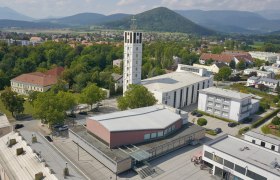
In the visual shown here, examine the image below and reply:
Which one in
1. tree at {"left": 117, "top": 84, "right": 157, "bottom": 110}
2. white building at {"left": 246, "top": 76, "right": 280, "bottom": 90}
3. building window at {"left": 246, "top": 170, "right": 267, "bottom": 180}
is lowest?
building window at {"left": 246, "top": 170, "right": 267, "bottom": 180}

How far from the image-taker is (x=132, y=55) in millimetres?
57750

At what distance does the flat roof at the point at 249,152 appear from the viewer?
1204 inches

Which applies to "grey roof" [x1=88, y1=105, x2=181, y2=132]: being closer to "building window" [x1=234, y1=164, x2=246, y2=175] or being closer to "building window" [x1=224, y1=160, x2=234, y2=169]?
"building window" [x1=224, y1=160, x2=234, y2=169]

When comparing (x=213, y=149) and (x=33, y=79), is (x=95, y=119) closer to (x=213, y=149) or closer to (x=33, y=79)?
(x=213, y=149)

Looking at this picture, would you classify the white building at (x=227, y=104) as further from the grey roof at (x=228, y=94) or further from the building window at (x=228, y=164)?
the building window at (x=228, y=164)

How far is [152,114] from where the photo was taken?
42.4 metres

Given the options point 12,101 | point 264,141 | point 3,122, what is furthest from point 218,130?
point 12,101

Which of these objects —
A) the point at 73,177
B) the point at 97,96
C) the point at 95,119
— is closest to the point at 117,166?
the point at 73,177

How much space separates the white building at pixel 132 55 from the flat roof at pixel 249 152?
2779 centimetres

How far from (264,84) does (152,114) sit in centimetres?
5478

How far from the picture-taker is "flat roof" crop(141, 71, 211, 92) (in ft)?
188

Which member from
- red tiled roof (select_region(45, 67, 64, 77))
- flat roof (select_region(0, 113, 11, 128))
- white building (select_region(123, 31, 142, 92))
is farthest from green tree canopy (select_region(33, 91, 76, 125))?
red tiled roof (select_region(45, 67, 64, 77))

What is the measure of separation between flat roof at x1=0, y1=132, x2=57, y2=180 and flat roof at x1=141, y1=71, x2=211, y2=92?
3030cm

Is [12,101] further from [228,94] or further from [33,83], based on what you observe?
[228,94]
